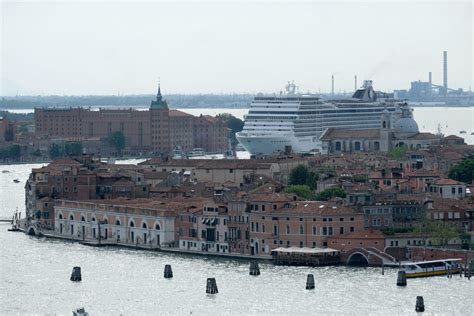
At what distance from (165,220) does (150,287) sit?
301 inches

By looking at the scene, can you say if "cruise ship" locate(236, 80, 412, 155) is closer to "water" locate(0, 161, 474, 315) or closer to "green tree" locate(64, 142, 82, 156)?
"green tree" locate(64, 142, 82, 156)

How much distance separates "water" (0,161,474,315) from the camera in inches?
1239

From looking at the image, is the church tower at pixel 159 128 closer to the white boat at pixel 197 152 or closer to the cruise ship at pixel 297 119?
the white boat at pixel 197 152

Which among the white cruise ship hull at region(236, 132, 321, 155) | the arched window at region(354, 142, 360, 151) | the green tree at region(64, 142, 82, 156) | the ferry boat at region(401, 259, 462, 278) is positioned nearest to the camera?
the ferry boat at region(401, 259, 462, 278)

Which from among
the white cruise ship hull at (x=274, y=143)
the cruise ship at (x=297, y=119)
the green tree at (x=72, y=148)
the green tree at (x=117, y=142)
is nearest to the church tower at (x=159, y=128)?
the green tree at (x=117, y=142)

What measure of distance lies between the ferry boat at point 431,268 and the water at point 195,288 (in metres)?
0.33

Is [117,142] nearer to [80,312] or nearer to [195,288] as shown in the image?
[195,288]

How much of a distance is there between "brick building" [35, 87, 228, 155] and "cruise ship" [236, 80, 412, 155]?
45.3 feet

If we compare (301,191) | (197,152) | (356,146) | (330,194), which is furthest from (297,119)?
(330,194)

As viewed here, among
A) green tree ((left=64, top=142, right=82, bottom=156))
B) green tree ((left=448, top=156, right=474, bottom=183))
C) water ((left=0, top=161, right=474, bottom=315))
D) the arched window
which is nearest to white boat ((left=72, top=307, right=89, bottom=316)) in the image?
water ((left=0, top=161, right=474, bottom=315))

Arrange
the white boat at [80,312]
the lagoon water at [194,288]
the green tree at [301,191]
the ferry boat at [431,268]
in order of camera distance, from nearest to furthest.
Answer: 1. the white boat at [80,312]
2. the lagoon water at [194,288]
3. the ferry boat at [431,268]
4. the green tree at [301,191]

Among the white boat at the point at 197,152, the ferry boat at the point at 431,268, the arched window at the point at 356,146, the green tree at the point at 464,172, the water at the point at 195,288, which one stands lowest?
the water at the point at 195,288

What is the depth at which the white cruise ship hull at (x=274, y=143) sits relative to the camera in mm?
75594

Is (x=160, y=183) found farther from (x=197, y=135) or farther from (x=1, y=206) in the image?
(x=197, y=135)
